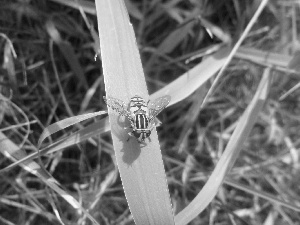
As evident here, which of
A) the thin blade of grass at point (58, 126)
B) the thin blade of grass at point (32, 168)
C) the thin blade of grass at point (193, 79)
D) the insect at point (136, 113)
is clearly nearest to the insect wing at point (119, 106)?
the insect at point (136, 113)

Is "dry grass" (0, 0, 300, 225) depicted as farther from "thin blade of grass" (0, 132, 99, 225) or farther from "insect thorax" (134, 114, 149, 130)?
"insect thorax" (134, 114, 149, 130)

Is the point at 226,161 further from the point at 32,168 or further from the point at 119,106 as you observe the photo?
the point at 32,168

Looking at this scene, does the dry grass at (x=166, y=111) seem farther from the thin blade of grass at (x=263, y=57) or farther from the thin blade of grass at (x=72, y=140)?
the thin blade of grass at (x=72, y=140)

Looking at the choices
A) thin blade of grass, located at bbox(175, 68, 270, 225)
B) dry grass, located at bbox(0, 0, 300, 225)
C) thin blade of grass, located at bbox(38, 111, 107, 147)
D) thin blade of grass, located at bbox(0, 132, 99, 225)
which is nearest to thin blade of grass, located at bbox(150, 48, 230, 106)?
dry grass, located at bbox(0, 0, 300, 225)

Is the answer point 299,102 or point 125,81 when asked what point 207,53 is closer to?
point 125,81

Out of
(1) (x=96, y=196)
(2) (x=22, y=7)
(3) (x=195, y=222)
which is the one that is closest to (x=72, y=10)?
(2) (x=22, y=7)

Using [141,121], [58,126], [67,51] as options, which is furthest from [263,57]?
[58,126]
